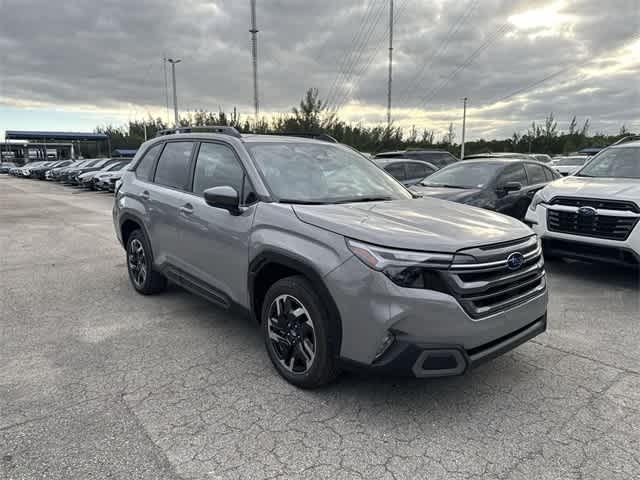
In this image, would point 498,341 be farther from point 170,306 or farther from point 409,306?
point 170,306

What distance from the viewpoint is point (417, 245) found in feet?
8.48

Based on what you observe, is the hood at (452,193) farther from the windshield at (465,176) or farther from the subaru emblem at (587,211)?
the subaru emblem at (587,211)

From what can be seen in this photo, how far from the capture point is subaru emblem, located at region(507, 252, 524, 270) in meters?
2.81

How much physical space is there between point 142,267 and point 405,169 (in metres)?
7.69

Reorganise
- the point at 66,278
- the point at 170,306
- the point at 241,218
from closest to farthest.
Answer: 1. the point at 241,218
2. the point at 170,306
3. the point at 66,278

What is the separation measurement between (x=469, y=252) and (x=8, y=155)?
85.1 meters

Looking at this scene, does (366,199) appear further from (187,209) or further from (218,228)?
(187,209)

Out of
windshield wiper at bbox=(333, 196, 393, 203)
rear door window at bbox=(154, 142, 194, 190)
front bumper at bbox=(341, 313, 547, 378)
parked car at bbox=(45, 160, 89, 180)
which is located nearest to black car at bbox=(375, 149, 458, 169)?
rear door window at bbox=(154, 142, 194, 190)

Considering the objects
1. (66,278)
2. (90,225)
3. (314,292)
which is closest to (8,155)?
(90,225)

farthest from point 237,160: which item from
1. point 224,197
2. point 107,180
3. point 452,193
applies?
point 107,180

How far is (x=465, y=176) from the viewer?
8.12 meters

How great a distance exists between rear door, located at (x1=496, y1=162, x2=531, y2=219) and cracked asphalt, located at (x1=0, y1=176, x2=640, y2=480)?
10.5 feet

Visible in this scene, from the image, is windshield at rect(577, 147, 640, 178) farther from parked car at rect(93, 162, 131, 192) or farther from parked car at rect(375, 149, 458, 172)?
parked car at rect(93, 162, 131, 192)

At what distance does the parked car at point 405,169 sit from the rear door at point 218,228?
7.20m
